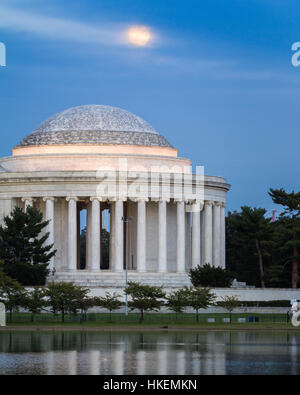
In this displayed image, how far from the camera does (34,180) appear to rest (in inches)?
4961

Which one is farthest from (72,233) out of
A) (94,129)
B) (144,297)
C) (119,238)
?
(144,297)

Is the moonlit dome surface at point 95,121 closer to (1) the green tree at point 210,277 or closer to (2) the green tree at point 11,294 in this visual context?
(1) the green tree at point 210,277

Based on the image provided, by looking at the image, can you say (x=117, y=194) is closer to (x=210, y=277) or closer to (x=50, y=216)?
(x=50, y=216)

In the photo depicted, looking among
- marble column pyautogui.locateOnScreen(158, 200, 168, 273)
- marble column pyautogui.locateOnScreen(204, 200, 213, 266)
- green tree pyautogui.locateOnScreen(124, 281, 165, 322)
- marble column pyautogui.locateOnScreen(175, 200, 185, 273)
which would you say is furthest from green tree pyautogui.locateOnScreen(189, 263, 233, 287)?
green tree pyautogui.locateOnScreen(124, 281, 165, 322)

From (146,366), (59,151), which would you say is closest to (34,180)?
(59,151)

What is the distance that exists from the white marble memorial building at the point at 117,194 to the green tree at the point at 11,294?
2187 cm

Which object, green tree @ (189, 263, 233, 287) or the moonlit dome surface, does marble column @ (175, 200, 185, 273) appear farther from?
the moonlit dome surface

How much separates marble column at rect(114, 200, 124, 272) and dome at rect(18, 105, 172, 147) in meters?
10.5

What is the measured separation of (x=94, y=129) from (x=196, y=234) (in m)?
18.7

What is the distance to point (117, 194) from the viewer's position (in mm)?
125938

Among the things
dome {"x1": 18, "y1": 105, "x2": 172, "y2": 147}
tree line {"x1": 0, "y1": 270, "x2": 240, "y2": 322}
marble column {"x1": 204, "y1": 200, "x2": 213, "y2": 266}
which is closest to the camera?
tree line {"x1": 0, "y1": 270, "x2": 240, "y2": 322}

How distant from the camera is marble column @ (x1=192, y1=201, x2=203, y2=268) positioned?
429 feet

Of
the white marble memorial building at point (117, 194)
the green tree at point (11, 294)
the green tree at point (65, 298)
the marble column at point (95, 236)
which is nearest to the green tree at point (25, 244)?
the white marble memorial building at point (117, 194)

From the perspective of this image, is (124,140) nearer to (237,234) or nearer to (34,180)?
(34,180)
